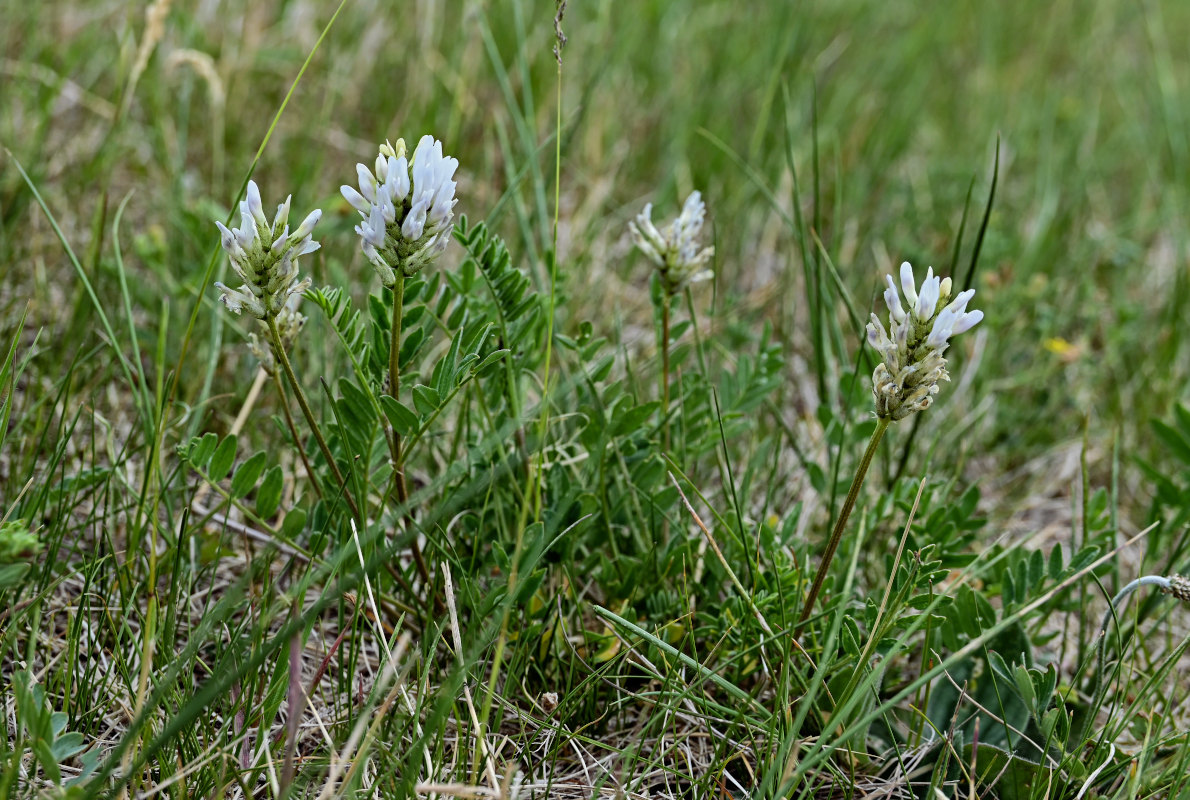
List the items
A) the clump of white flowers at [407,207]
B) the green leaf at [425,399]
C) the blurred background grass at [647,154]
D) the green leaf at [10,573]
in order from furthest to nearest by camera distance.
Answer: the blurred background grass at [647,154] < the green leaf at [425,399] < the clump of white flowers at [407,207] < the green leaf at [10,573]

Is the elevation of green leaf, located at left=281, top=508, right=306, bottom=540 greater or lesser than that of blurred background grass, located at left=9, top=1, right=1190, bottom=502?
lesser

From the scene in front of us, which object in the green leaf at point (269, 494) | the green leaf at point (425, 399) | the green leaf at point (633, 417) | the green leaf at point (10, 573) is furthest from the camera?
the green leaf at point (633, 417)

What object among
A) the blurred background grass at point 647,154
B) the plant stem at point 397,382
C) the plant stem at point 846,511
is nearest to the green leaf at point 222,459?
the plant stem at point 397,382

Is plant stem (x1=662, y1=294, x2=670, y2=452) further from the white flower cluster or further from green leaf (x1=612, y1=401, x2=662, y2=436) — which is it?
the white flower cluster

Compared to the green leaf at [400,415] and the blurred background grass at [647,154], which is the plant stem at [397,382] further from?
the blurred background grass at [647,154]

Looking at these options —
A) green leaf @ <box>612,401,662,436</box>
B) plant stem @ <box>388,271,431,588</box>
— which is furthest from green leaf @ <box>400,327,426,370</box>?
green leaf @ <box>612,401,662,436</box>

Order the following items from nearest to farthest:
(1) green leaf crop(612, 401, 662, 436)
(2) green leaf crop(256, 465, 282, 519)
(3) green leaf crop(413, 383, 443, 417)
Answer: (3) green leaf crop(413, 383, 443, 417) < (2) green leaf crop(256, 465, 282, 519) < (1) green leaf crop(612, 401, 662, 436)

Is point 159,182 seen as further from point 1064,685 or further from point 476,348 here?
point 1064,685
